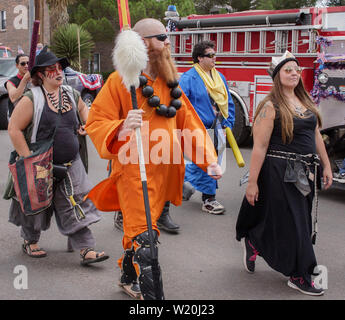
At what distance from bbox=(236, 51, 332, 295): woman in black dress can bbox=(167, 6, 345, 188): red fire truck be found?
8.78ft

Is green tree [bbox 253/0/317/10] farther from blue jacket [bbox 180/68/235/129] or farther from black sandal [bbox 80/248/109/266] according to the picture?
black sandal [bbox 80/248/109/266]

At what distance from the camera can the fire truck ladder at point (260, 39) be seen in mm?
8906

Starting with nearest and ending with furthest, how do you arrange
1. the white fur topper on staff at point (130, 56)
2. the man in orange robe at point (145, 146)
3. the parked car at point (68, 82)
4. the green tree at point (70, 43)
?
the white fur topper on staff at point (130, 56) < the man in orange robe at point (145, 146) < the parked car at point (68, 82) < the green tree at point (70, 43)

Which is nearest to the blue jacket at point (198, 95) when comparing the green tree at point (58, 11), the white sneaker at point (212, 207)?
the white sneaker at point (212, 207)

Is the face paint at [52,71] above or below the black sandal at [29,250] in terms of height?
above

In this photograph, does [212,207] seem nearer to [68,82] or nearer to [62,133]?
[62,133]

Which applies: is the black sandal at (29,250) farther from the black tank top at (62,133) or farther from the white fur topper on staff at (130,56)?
the white fur topper on staff at (130,56)

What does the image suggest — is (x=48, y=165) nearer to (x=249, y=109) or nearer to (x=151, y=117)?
(x=151, y=117)

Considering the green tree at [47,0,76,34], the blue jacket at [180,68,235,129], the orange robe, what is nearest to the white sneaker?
the blue jacket at [180,68,235,129]

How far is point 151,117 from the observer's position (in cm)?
375

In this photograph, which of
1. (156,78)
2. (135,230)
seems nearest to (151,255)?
(135,230)

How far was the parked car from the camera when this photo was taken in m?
14.3

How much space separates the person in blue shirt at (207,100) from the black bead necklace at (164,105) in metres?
2.69

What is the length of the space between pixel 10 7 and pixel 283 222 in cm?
3867
